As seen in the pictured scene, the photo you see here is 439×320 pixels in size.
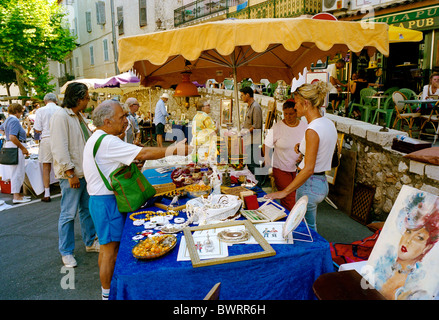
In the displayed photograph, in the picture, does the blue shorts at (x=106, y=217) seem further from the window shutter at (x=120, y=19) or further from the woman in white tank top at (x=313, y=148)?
the window shutter at (x=120, y=19)

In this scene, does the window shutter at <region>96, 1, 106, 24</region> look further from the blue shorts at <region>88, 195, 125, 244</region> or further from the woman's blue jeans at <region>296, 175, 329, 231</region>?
the woman's blue jeans at <region>296, 175, 329, 231</region>

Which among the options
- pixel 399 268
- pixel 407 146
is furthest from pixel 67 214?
pixel 407 146

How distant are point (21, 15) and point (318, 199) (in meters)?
27.6

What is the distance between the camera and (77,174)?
369cm

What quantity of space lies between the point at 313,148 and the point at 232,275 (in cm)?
140

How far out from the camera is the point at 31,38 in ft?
78.1

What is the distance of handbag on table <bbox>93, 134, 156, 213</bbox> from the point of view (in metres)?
2.53

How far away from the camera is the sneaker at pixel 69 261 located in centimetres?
369

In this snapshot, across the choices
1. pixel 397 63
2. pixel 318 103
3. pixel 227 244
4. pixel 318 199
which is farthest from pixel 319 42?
pixel 397 63

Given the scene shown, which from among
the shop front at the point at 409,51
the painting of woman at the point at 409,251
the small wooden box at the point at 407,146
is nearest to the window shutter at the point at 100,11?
the shop front at the point at 409,51

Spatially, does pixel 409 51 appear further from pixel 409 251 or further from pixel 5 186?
→ pixel 5 186

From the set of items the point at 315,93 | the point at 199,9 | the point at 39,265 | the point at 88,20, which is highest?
the point at 88,20
